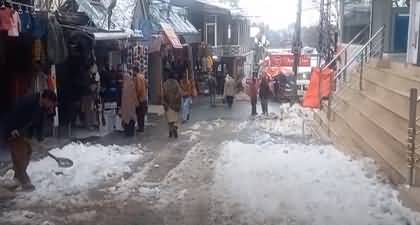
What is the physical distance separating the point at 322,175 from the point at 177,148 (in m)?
4.78

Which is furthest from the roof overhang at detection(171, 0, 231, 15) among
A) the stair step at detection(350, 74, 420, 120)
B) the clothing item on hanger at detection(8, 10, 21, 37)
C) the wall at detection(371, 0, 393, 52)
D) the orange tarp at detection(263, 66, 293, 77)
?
the clothing item on hanger at detection(8, 10, 21, 37)

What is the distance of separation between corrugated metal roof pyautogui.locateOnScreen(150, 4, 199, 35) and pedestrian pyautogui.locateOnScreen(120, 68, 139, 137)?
24.7 ft

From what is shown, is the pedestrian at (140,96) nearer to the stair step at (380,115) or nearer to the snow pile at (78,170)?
the snow pile at (78,170)

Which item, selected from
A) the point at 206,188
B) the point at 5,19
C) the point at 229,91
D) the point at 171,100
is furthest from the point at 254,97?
the point at 5,19

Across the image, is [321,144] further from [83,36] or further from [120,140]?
[83,36]

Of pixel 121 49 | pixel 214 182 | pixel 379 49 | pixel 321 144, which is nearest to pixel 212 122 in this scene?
pixel 121 49

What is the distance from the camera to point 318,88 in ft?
62.0

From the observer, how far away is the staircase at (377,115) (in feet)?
28.8

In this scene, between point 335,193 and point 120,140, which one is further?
point 120,140

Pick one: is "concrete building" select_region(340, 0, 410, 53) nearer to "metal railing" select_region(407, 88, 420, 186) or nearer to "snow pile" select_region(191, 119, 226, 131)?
"snow pile" select_region(191, 119, 226, 131)

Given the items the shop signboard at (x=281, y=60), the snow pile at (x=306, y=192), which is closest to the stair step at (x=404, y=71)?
the snow pile at (x=306, y=192)

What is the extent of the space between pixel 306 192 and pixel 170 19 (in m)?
20.0

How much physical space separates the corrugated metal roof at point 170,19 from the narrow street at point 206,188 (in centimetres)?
1118

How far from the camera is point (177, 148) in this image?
13.4m
